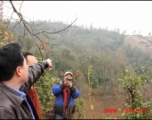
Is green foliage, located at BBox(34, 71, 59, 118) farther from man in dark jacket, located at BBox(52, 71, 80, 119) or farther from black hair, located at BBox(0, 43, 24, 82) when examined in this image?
black hair, located at BBox(0, 43, 24, 82)

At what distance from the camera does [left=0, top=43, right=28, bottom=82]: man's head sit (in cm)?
110

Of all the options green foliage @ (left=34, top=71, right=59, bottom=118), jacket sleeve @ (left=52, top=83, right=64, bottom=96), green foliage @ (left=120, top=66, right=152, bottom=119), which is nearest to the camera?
green foliage @ (left=120, top=66, right=152, bottom=119)

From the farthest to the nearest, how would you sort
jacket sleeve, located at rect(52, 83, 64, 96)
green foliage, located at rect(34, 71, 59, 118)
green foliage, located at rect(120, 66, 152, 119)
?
green foliage, located at rect(34, 71, 59, 118) < jacket sleeve, located at rect(52, 83, 64, 96) < green foliage, located at rect(120, 66, 152, 119)

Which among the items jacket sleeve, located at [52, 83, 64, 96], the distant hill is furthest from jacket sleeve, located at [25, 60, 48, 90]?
the distant hill

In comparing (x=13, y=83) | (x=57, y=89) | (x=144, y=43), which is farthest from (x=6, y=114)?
(x=144, y=43)

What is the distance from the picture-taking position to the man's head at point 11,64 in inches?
43.3

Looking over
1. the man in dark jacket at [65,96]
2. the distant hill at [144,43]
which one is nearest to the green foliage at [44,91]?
the man in dark jacket at [65,96]

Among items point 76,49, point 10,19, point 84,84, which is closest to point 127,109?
point 10,19

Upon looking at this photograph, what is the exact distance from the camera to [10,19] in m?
2.57

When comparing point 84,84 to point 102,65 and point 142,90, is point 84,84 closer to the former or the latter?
point 102,65

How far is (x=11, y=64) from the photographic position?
1.11 metres

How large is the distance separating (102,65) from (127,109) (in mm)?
18217

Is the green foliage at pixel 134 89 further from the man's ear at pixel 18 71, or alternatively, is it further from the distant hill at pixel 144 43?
the distant hill at pixel 144 43

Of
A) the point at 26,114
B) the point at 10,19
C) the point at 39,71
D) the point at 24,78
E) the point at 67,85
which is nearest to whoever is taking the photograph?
the point at 26,114
